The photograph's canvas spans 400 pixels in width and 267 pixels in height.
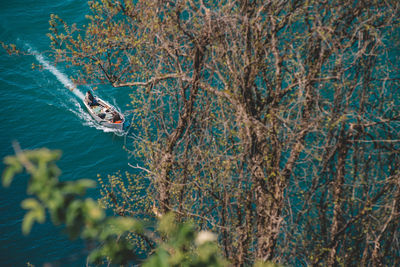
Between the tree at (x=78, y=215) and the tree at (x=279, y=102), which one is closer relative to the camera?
the tree at (x=78, y=215)

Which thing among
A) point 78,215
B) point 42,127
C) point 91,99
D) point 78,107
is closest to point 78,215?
point 78,215

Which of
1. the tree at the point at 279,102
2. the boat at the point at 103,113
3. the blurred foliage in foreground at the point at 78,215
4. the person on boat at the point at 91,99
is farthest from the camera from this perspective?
the person on boat at the point at 91,99

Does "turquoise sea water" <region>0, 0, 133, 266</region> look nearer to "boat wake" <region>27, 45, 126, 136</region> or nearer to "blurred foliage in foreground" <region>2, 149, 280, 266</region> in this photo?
"boat wake" <region>27, 45, 126, 136</region>

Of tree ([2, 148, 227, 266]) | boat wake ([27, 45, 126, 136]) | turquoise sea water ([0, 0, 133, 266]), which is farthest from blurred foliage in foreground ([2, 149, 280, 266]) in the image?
boat wake ([27, 45, 126, 136])

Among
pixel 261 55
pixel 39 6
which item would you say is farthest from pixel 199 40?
pixel 39 6

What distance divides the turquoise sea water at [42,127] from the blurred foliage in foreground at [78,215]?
58.2 feet

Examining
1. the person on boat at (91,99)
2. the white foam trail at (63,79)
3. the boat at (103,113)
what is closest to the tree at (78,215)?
the boat at (103,113)

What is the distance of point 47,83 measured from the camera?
96.6ft

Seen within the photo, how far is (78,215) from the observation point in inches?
113

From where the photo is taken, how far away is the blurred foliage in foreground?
2.64 metres

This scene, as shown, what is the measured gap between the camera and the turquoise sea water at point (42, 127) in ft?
63.5

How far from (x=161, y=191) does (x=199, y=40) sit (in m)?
4.68

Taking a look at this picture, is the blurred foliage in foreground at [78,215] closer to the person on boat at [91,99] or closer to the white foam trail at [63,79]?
the person on boat at [91,99]

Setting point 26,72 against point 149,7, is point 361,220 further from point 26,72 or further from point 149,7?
point 26,72
